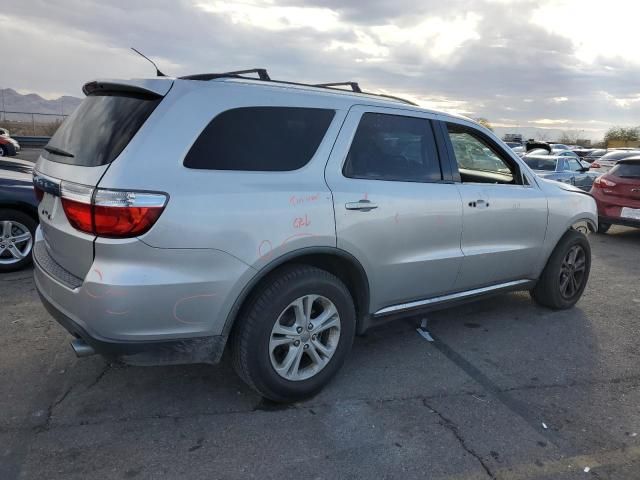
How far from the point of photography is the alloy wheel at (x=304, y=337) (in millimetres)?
3037

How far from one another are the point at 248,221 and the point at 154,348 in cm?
81

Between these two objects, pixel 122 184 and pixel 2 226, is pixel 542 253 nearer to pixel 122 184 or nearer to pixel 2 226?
pixel 122 184

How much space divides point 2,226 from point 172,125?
3891 millimetres

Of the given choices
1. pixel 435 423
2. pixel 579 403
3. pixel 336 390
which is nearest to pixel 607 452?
pixel 579 403

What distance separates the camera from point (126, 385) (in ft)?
10.9

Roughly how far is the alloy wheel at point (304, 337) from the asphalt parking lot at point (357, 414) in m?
0.24

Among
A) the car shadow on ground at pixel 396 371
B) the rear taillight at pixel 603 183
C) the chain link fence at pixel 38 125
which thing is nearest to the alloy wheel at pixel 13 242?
the car shadow on ground at pixel 396 371

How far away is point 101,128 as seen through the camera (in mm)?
2805

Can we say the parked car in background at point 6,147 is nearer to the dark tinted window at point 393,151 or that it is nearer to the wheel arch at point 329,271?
the dark tinted window at point 393,151

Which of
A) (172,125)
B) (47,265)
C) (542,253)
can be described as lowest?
(542,253)

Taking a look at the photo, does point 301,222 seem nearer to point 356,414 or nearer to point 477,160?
point 356,414

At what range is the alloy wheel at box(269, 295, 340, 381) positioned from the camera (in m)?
3.04

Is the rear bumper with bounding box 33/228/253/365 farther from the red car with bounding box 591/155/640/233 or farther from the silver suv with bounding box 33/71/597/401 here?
the red car with bounding box 591/155/640/233

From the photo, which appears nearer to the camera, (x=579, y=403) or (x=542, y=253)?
(x=579, y=403)
